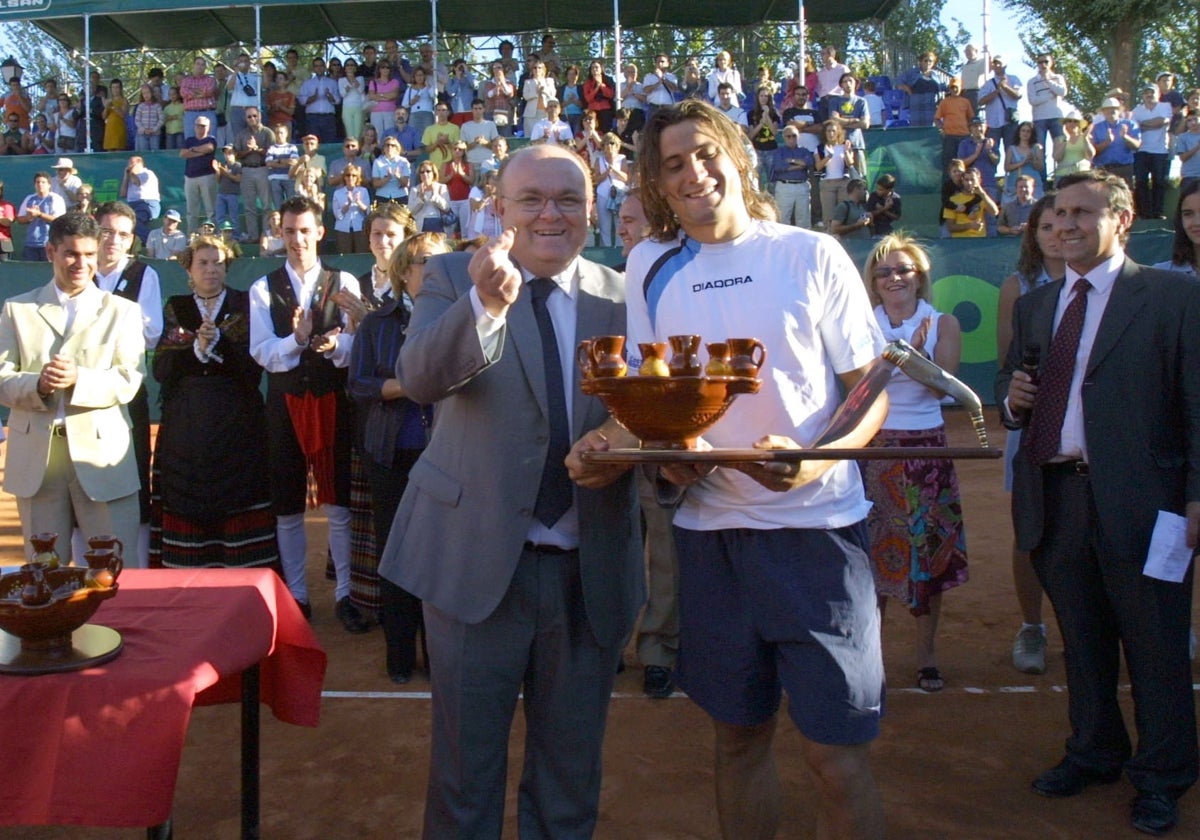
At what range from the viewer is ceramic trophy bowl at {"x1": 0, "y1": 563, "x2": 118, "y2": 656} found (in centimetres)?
247

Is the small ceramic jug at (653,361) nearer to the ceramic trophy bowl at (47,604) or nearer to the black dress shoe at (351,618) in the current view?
the ceramic trophy bowl at (47,604)

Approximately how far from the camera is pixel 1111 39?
2711cm

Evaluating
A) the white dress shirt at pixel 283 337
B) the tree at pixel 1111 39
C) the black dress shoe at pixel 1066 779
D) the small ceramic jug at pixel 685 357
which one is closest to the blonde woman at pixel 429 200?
the white dress shirt at pixel 283 337

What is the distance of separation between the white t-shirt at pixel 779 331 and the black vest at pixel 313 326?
3311 millimetres

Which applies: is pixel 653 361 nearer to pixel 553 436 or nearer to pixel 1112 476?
pixel 553 436

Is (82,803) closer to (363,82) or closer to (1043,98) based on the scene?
(1043,98)

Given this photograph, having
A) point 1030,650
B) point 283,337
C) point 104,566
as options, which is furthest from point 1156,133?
point 104,566

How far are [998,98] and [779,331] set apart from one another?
48.1 feet

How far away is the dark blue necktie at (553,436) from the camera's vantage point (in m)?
2.65

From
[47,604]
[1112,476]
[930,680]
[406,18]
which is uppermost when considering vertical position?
[406,18]

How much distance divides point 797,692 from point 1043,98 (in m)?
14.6

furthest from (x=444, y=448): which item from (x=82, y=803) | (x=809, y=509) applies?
(x=82, y=803)

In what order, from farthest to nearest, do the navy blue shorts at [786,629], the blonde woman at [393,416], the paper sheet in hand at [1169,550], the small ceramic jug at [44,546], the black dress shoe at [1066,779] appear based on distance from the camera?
the blonde woman at [393,416] → the black dress shoe at [1066,779] → the paper sheet in hand at [1169,550] → the small ceramic jug at [44,546] → the navy blue shorts at [786,629]

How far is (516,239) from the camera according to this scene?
8.53 feet
